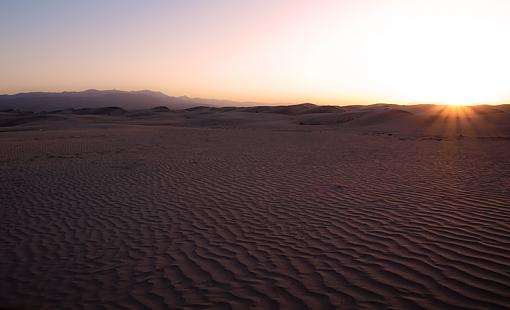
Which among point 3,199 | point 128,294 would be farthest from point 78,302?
point 3,199

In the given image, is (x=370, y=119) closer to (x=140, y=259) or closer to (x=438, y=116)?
(x=438, y=116)

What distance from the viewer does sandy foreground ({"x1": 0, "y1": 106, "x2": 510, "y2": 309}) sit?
188 inches

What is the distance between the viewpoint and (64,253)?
6.25 m

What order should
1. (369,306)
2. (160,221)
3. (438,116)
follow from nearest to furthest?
(369,306) < (160,221) < (438,116)

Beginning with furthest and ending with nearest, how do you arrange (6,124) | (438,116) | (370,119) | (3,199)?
(6,124)
(370,119)
(438,116)
(3,199)

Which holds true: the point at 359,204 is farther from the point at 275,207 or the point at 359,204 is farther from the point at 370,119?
the point at 370,119

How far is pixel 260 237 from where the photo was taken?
6.67 meters

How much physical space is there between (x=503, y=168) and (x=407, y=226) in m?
7.14

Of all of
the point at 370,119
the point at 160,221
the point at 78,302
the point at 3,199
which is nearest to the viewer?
the point at 78,302

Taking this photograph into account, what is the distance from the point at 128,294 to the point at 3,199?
6.63m

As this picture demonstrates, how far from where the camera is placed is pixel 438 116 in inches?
1324

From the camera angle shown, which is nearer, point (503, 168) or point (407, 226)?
point (407, 226)

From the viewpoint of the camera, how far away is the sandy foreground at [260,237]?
4766 millimetres

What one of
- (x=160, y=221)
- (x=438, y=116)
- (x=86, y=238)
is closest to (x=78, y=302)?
(x=86, y=238)
